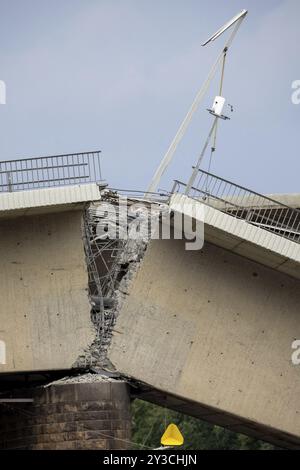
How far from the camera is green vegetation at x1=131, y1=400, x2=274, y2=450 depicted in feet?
216

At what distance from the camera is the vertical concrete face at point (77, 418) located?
96.1 feet

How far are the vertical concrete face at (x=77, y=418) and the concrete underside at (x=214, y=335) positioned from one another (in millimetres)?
789

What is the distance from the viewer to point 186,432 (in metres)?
67.2

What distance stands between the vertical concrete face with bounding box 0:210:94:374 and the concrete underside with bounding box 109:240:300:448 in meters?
1.08

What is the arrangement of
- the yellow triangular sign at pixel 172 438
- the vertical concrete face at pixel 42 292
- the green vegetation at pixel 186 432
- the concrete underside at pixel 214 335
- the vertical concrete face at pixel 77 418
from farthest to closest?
the green vegetation at pixel 186 432 → the yellow triangular sign at pixel 172 438 → the concrete underside at pixel 214 335 → the vertical concrete face at pixel 42 292 → the vertical concrete face at pixel 77 418

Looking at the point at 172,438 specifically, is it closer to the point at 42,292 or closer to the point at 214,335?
the point at 214,335

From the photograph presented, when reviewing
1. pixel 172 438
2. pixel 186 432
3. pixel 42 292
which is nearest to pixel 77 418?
pixel 172 438

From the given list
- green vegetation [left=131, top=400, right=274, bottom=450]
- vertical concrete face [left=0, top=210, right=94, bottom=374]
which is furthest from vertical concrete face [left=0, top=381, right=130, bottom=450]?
green vegetation [left=131, top=400, right=274, bottom=450]

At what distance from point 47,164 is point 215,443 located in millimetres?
39394

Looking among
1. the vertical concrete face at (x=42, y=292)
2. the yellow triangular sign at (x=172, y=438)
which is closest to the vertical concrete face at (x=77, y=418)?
the vertical concrete face at (x=42, y=292)

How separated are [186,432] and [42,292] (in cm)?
3853

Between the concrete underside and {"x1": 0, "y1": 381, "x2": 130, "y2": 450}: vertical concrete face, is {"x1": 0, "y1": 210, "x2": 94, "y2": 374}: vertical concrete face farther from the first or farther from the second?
the concrete underside

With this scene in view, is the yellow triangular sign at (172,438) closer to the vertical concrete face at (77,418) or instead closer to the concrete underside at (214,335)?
the concrete underside at (214,335)

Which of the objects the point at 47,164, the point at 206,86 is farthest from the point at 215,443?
the point at 47,164
